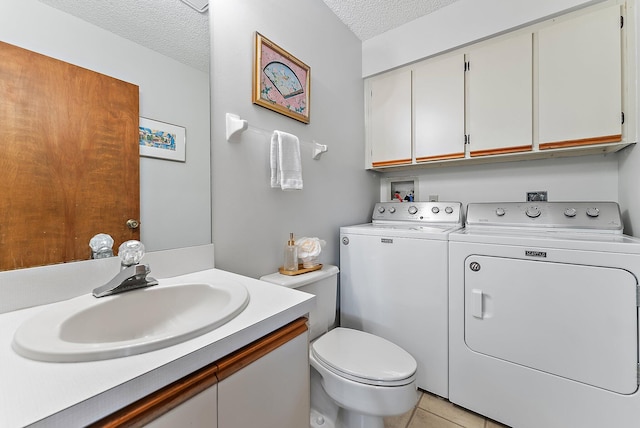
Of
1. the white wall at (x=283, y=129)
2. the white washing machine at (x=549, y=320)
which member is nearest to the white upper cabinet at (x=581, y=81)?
the white washing machine at (x=549, y=320)

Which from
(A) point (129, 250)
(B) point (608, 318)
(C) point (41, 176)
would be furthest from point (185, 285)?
(B) point (608, 318)

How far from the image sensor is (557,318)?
3.86 ft

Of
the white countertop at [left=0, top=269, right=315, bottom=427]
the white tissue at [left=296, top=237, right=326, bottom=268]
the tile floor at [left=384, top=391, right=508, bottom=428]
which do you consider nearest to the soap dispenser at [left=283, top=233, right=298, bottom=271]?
the white tissue at [left=296, top=237, right=326, bottom=268]

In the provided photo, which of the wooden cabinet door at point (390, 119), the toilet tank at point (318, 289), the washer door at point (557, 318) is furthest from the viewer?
the wooden cabinet door at point (390, 119)

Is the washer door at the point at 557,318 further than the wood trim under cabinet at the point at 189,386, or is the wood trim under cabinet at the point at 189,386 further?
the washer door at the point at 557,318

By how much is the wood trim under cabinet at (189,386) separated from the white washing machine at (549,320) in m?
1.14

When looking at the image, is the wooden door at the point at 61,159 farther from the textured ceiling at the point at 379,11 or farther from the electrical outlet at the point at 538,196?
the electrical outlet at the point at 538,196

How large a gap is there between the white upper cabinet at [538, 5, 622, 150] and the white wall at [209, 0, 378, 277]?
1210 mm

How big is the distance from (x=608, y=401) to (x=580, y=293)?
46 cm

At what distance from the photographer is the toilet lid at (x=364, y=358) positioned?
3.43 ft

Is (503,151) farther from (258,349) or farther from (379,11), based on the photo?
(258,349)

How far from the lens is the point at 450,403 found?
4.87ft

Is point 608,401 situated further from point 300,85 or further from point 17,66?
Answer: point 17,66

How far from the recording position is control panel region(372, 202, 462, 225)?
1.80 metres
